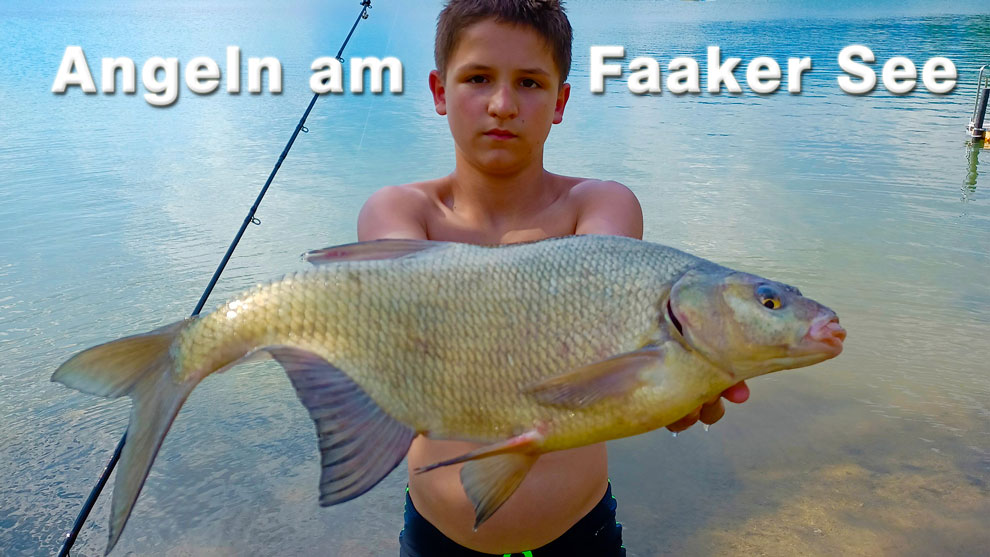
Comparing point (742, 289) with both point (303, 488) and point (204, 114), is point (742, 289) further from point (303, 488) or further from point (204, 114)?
point (204, 114)

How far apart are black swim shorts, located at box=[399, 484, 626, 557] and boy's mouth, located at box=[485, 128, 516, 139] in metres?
0.92

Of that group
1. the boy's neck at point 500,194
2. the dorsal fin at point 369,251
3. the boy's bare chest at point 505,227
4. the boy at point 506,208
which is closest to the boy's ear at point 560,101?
the boy at point 506,208

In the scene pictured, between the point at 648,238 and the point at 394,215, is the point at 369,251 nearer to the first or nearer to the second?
the point at 394,215

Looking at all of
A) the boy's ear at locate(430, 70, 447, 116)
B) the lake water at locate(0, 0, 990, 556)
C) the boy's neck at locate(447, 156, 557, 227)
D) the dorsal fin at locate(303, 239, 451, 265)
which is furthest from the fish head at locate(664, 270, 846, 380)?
the lake water at locate(0, 0, 990, 556)

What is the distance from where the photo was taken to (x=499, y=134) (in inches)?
78.8

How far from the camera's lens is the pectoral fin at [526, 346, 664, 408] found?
128 centimetres

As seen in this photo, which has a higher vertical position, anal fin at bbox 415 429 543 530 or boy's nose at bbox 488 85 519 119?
boy's nose at bbox 488 85 519 119

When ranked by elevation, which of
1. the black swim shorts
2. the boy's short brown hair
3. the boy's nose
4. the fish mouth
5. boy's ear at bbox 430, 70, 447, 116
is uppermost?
the boy's short brown hair

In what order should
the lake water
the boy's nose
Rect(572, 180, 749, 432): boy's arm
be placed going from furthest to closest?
1. the lake water
2. Rect(572, 180, 749, 432): boy's arm
3. the boy's nose

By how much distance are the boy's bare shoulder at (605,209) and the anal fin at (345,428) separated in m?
0.85

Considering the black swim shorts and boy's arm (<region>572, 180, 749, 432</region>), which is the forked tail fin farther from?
boy's arm (<region>572, 180, 749, 432</region>)

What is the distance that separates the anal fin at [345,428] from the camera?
135 centimetres

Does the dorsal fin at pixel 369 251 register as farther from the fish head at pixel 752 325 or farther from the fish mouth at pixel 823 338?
the fish mouth at pixel 823 338

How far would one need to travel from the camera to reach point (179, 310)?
17.4 feet
